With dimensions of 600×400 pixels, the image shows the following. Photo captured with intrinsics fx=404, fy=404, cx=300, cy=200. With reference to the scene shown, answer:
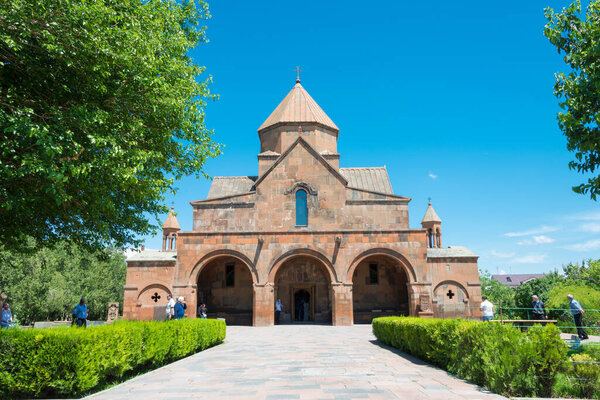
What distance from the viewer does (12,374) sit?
5777mm

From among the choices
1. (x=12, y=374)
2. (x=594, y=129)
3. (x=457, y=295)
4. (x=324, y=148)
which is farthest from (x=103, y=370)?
(x=324, y=148)

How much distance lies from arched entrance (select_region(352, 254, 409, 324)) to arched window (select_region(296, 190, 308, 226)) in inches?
147

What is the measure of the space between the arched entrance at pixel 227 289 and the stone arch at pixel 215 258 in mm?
1068

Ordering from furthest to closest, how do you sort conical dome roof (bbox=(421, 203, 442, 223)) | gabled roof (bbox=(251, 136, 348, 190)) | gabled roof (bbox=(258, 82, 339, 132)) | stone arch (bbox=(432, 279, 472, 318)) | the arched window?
conical dome roof (bbox=(421, 203, 442, 223)), gabled roof (bbox=(258, 82, 339, 132)), gabled roof (bbox=(251, 136, 348, 190)), the arched window, stone arch (bbox=(432, 279, 472, 318))

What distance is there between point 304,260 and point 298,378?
14.2m

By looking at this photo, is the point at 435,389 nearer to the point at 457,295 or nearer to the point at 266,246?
the point at 266,246

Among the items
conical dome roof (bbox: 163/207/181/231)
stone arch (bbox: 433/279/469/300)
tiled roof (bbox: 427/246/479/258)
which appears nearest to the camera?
stone arch (bbox: 433/279/469/300)

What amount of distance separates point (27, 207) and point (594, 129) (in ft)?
36.9

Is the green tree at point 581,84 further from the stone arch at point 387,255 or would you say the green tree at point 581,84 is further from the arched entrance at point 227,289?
the arched entrance at point 227,289

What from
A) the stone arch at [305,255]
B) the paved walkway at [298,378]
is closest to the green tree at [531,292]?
the stone arch at [305,255]

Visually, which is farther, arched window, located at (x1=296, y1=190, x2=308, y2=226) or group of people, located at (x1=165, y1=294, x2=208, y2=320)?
arched window, located at (x1=296, y1=190, x2=308, y2=226)

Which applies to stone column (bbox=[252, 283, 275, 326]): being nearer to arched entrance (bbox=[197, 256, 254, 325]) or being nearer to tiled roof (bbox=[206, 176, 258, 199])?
arched entrance (bbox=[197, 256, 254, 325])

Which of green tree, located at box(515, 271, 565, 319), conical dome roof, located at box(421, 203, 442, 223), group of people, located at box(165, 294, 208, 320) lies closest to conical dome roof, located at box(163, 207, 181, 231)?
group of people, located at box(165, 294, 208, 320)

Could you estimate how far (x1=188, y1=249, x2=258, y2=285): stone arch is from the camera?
62.8 feet
